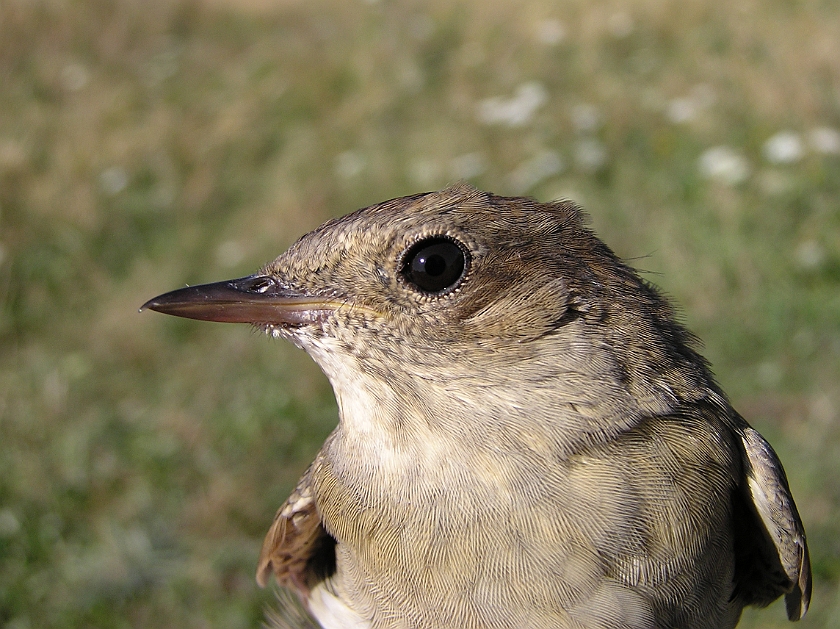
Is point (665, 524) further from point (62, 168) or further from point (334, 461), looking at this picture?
point (62, 168)

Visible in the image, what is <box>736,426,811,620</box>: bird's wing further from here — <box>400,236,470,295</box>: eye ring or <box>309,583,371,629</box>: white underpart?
<box>309,583,371,629</box>: white underpart

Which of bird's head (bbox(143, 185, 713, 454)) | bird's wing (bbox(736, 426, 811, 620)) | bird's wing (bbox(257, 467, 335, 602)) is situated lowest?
bird's wing (bbox(736, 426, 811, 620))

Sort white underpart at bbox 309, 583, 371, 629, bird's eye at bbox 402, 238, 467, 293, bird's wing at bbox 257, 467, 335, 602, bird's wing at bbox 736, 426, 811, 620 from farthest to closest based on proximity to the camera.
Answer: bird's wing at bbox 257, 467, 335, 602 < white underpart at bbox 309, 583, 371, 629 < bird's wing at bbox 736, 426, 811, 620 < bird's eye at bbox 402, 238, 467, 293

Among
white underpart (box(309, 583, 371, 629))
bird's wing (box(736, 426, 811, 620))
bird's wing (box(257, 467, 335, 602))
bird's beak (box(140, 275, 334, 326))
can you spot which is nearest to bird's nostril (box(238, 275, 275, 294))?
bird's beak (box(140, 275, 334, 326))

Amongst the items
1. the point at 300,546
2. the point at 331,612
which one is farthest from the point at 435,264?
the point at 331,612

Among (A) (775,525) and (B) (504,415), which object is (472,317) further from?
(A) (775,525)

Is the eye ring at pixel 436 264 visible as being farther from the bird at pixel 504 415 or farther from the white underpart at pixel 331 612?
the white underpart at pixel 331 612

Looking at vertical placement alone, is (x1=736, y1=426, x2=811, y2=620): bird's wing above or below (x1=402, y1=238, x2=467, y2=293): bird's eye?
below
